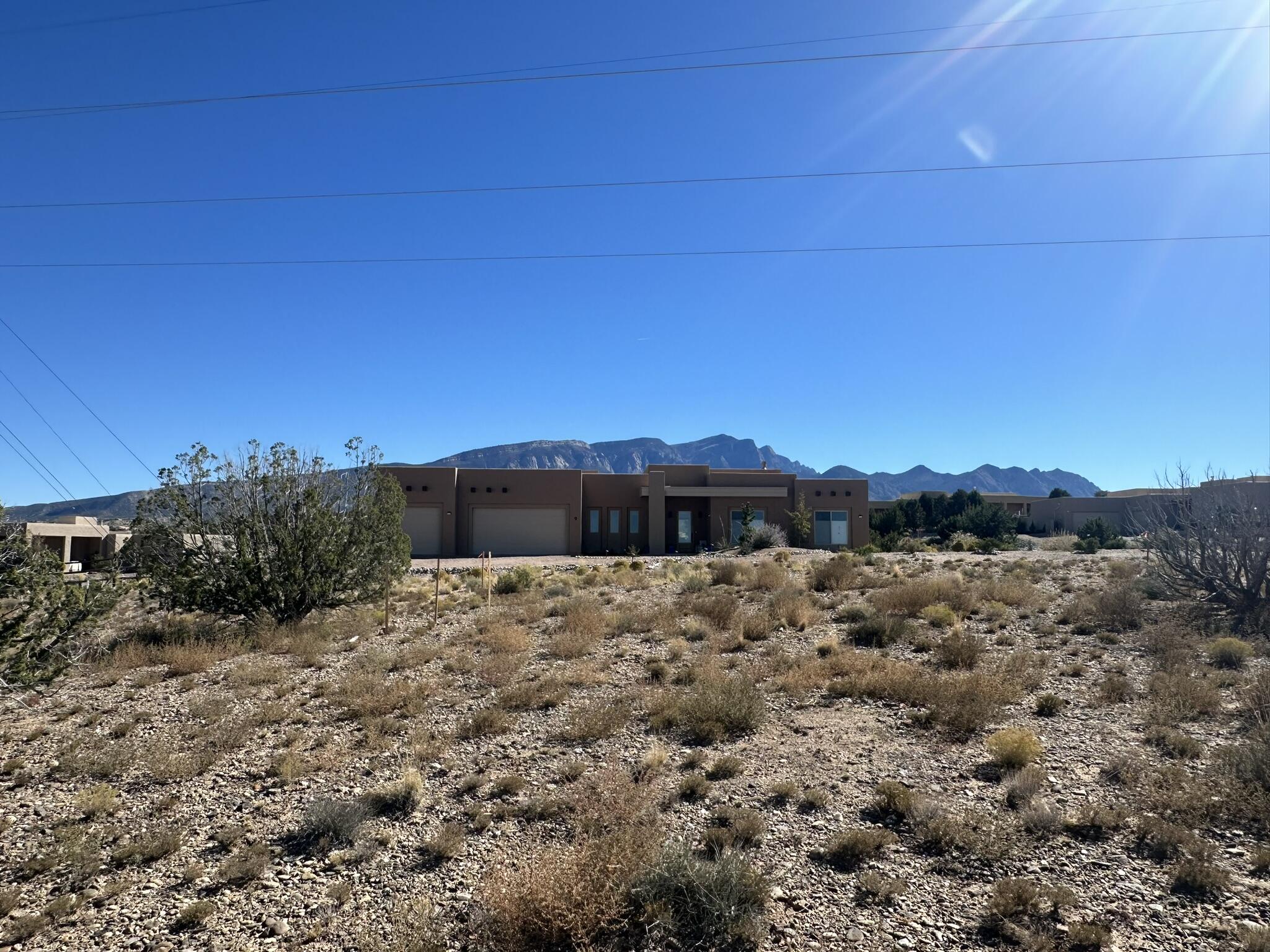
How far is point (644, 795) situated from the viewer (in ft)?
22.4

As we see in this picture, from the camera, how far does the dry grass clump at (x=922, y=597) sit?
16312 mm

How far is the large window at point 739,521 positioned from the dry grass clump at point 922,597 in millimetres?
22406

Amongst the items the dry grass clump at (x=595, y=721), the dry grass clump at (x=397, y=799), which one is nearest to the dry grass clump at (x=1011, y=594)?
the dry grass clump at (x=595, y=721)

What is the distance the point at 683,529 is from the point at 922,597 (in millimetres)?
27116

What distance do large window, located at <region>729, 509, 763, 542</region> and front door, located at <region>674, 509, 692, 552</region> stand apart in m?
2.41

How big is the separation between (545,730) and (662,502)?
34194 millimetres

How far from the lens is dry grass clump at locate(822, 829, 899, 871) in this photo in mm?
5750

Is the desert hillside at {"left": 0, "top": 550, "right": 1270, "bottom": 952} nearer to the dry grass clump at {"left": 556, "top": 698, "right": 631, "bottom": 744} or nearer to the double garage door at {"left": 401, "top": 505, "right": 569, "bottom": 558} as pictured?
the dry grass clump at {"left": 556, "top": 698, "right": 631, "bottom": 744}

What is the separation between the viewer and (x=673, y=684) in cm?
1086

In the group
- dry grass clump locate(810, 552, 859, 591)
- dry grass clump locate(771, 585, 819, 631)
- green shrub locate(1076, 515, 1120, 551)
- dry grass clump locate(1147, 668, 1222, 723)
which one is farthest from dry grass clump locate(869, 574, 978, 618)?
green shrub locate(1076, 515, 1120, 551)

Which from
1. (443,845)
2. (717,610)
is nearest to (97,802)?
(443,845)

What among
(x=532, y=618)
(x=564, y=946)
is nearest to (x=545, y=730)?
(x=564, y=946)

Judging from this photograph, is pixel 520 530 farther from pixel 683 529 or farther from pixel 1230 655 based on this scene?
pixel 1230 655

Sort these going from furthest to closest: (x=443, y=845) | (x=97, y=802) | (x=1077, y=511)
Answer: (x=1077, y=511) → (x=97, y=802) → (x=443, y=845)
